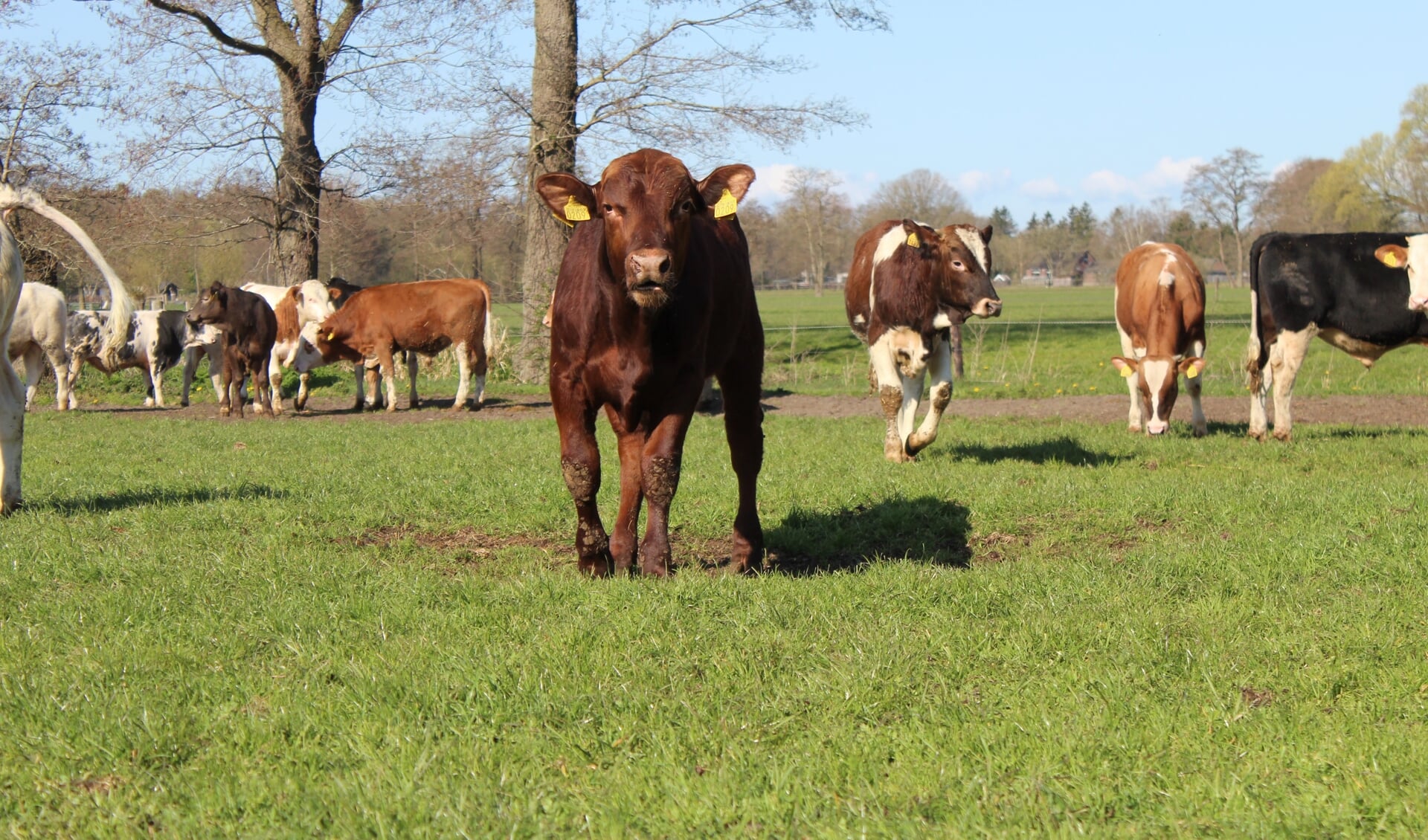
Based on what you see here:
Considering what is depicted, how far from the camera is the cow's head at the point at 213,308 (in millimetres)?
17812

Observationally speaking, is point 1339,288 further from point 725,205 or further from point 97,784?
point 97,784

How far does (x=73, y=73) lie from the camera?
24.1m

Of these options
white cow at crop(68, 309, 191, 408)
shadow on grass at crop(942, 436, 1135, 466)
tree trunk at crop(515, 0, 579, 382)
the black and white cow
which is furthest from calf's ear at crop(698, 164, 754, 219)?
white cow at crop(68, 309, 191, 408)

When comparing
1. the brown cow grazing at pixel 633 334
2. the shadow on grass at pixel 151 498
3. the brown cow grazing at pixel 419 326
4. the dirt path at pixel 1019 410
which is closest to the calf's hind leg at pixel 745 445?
the brown cow grazing at pixel 633 334

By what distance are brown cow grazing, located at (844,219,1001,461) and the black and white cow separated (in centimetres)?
394

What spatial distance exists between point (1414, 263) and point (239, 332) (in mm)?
14870

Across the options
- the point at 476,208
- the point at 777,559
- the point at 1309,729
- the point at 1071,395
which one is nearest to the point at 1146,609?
the point at 1309,729

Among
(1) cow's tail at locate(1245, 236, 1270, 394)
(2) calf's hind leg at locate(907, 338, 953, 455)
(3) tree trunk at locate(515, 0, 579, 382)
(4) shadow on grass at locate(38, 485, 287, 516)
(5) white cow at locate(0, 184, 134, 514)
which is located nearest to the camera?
(5) white cow at locate(0, 184, 134, 514)

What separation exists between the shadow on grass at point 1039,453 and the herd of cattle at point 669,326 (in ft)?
1.93

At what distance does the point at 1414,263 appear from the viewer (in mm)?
12430

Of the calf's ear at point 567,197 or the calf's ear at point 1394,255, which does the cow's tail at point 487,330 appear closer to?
the calf's ear at point 1394,255

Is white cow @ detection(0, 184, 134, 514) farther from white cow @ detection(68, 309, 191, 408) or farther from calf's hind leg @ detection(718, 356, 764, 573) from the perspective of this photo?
white cow @ detection(68, 309, 191, 408)

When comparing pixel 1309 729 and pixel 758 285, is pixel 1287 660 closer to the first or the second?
pixel 1309 729

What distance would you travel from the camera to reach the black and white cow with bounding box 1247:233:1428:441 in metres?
12.6
